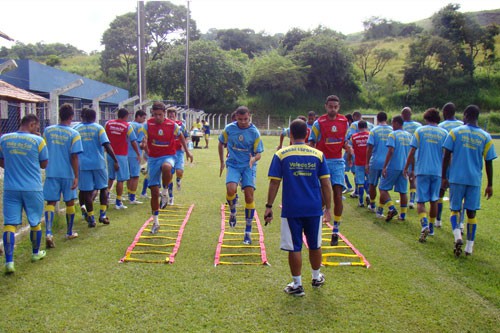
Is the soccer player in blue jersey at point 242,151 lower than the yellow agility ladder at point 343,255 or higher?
higher

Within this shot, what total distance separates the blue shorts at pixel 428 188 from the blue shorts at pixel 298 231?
3.22 metres

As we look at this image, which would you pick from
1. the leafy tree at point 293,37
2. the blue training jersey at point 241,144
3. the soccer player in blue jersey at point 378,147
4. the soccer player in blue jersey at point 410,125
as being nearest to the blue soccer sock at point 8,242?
the blue training jersey at point 241,144

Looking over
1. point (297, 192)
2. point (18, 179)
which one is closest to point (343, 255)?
point (297, 192)

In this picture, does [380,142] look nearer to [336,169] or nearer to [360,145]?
[360,145]

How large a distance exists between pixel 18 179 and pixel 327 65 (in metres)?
54.9

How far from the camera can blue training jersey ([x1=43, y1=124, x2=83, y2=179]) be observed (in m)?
6.67

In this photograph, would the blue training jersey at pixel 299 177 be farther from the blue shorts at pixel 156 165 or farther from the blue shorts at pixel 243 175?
the blue shorts at pixel 156 165

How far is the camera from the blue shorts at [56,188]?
6703 mm

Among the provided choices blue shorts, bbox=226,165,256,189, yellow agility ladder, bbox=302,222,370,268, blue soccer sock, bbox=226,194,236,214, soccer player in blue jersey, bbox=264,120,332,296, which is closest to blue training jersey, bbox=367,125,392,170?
yellow agility ladder, bbox=302,222,370,268

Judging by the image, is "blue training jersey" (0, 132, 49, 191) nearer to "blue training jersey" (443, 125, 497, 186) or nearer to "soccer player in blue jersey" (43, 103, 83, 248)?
"soccer player in blue jersey" (43, 103, 83, 248)

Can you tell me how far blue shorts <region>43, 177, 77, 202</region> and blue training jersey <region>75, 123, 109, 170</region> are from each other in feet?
2.85

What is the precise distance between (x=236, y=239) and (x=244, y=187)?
2.93ft

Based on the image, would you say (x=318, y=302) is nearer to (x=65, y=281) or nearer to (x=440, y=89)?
(x=65, y=281)

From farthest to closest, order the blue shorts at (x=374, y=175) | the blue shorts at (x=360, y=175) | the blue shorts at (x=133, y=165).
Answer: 1. the blue shorts at (x=360, y=175)
2. the blue shorts at (x=133, y=165)
3. the blue shorts at (x=374, y=175)
